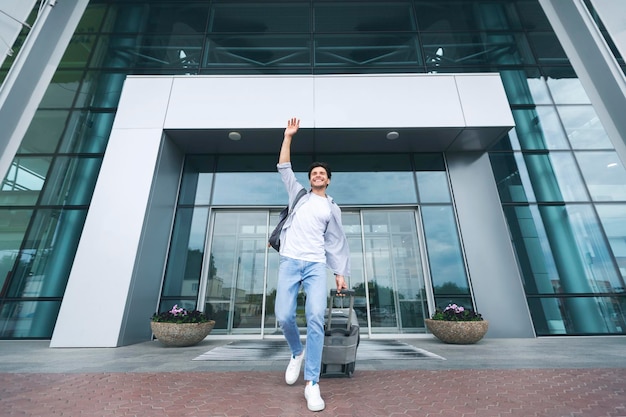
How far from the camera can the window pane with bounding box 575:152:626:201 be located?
23.3ft

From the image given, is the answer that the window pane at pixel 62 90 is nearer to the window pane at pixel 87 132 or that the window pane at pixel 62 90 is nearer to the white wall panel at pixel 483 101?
the window pane at pixel 87 132

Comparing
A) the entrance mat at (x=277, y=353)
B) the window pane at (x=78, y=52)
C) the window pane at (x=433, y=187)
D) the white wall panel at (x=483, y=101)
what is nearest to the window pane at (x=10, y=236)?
the window pane at (x=78, y=52)

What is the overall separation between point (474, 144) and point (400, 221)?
9.11ft

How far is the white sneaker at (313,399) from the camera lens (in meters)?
1.99

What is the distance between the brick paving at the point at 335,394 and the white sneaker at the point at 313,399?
0.14 feet

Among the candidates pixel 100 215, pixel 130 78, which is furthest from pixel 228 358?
pixel 130 78

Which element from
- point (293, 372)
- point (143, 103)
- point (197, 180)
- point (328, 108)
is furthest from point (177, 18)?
point (293, 372)

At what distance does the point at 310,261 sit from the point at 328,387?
1178 millimetres

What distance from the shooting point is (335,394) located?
2357 mm

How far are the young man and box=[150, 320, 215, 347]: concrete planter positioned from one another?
3265 millimetres

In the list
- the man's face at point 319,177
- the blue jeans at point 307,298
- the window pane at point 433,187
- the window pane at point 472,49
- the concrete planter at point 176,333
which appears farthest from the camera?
the window pane at point 472,49

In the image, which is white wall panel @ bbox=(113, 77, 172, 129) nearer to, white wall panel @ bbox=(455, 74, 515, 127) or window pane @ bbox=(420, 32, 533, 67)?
white wall panel @ bbox=(455, 74, 515, 127)

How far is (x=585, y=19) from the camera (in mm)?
2000

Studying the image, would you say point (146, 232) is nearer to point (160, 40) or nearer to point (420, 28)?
point (160, 40)
